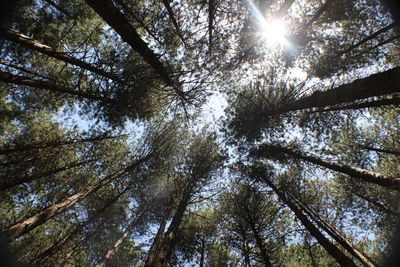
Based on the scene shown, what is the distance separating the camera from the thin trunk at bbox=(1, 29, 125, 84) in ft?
13.6

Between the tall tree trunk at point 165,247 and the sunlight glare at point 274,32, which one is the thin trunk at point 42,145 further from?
the sunlight glare at point 274,32

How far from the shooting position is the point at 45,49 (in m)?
4.43

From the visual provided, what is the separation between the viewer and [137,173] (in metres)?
9.45

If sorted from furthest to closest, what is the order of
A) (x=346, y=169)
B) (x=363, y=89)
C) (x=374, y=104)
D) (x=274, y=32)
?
(x=274, y=32) → (x=346, y=169) → (x=374, y=104) → (x=363, y=89)

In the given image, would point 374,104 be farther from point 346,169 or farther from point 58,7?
point 58,7

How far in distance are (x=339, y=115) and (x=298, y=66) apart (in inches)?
121

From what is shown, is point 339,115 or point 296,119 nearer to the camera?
point 339,115

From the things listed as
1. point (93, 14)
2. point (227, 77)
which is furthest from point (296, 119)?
point (93, 14)

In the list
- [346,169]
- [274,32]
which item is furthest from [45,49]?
[346,169]

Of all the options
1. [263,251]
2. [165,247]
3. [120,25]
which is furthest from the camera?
[263,251]

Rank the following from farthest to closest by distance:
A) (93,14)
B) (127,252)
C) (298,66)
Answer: (127,252)
(298,66)
(93,14)

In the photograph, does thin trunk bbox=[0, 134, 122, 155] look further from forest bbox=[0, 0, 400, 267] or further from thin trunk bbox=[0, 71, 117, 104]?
thin trunk bbox=[0, 71, 117, 104]

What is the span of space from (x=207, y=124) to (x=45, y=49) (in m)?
7.58

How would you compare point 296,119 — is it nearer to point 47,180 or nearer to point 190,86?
point 190,86
